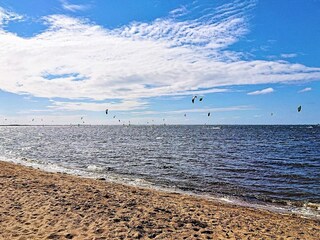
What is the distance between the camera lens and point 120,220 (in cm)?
980

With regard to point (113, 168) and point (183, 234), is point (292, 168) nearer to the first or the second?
point (113, 168)

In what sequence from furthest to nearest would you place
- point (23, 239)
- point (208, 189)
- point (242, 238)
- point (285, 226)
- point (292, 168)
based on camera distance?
point (292, 168) → point (208, 189) → point (285, 226) → point (242, 238) → point (23, 239)

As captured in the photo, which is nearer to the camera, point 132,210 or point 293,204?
point 132,210

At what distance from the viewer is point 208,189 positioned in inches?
766

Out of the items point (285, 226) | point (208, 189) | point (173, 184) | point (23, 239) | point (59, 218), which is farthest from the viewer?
point (173, 184)

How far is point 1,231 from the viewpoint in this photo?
8.55m

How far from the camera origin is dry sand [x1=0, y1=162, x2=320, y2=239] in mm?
8734

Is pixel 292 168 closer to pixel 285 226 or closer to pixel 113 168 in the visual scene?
pixel 113 168

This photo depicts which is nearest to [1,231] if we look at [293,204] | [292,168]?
[293,204]

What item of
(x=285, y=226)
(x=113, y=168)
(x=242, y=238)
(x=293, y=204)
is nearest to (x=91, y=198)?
(x=242, y=238)

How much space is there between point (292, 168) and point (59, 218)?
77.9 feet

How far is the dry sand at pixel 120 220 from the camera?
873cm

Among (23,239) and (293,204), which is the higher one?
(23,239)

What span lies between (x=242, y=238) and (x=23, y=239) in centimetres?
610
